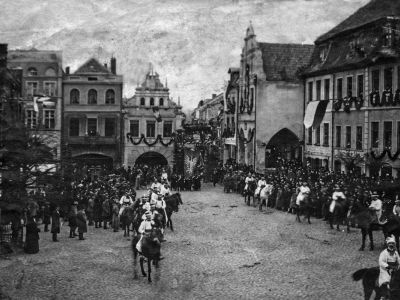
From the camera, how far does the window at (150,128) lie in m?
59.7

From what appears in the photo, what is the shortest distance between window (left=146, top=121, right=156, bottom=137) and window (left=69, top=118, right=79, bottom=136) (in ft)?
24.5

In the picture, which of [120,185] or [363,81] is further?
[363,81]

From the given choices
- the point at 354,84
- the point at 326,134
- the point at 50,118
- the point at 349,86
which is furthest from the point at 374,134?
the point at 50,118

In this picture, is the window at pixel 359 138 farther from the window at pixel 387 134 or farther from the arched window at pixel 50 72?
the arched window at pixel 50 72

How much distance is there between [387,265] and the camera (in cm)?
1241

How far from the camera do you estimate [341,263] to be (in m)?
18.1

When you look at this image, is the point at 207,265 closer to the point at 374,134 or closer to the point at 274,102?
the point at 374,134

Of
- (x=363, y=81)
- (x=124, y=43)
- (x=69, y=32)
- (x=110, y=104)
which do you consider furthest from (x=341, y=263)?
(x=69, y=32)

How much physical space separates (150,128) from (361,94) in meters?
27.2

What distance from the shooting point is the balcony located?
56.7 metres

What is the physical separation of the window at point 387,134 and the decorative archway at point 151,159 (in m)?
29.2

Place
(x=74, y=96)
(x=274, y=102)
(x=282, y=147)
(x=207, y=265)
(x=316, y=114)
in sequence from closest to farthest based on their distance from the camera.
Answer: (x=207, y=265) < (x=316, y=114) < (x=274, y=102) < (x=282, y=147) < (x=74, y=96)

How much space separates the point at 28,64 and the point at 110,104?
9125 millimetres

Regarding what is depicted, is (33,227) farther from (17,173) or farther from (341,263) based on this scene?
(341,263)
